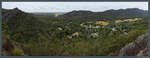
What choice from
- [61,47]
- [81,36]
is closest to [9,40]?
[61,47]

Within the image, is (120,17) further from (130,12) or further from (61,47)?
(61,47)

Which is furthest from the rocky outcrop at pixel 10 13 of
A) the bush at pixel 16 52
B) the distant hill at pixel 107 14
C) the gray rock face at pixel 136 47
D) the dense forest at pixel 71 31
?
the gray rock face at pixel 136 47

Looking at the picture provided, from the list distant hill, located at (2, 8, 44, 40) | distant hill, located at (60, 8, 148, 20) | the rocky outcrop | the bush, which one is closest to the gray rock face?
distant hill, located at (60, 8, 148, 20)

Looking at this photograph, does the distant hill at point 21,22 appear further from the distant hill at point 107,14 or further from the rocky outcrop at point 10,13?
the distant hill at point 107,14

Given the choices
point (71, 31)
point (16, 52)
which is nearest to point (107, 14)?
point (71, 31)

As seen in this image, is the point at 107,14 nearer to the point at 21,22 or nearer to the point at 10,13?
the point at 21,22

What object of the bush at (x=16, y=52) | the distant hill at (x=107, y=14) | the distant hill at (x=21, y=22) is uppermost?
the distant hill at (x=107, y=14)
